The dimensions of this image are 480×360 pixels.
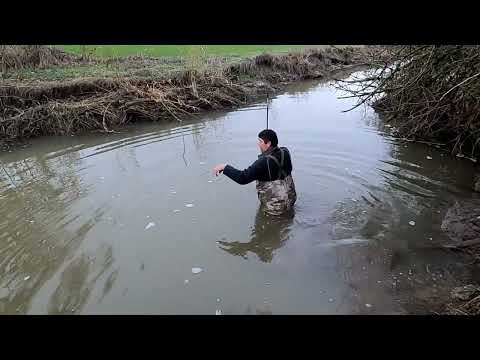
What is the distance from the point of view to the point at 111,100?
41.9 ft

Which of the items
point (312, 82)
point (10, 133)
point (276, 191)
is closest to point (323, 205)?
point (276, 191)

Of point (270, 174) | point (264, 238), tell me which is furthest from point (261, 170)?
point (264, 238)

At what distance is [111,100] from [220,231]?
28.0 feet

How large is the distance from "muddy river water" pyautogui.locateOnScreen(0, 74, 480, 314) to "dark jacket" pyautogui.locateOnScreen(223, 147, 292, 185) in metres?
0.86

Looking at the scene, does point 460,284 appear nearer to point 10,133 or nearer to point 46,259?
point 46,259

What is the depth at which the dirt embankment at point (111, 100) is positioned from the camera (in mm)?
11695

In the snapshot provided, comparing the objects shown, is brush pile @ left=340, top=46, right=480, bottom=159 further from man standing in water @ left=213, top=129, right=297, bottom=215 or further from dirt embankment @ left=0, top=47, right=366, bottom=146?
dirt embankment @ left=0, top=47, right=366, bottom=146

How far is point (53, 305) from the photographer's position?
455 centimetres

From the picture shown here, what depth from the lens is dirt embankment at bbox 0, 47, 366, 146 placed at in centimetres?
1170

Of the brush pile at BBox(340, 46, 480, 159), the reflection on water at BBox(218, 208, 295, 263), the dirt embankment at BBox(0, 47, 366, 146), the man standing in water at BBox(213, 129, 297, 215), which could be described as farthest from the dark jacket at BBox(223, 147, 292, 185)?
the dirt embankment at BBox(0, 47, 366, 146)

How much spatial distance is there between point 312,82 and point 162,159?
12458 millimetres

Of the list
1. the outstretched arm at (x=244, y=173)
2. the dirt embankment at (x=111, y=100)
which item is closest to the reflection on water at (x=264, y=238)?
the outstretched arm at (x=244, y=173)

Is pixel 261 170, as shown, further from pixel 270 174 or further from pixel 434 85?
pixel 434 85
